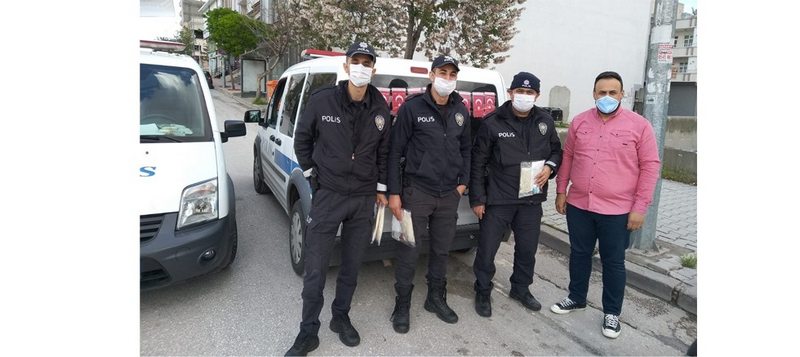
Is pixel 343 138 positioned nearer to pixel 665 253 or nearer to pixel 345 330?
pixel 345 330

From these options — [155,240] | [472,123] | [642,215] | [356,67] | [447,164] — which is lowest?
[155,240]

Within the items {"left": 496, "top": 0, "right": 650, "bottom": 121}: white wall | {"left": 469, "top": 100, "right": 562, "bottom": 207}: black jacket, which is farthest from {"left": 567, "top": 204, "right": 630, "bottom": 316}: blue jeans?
{"left": 496, "top": 0, "right": 650, "bottom": 121}: white wall

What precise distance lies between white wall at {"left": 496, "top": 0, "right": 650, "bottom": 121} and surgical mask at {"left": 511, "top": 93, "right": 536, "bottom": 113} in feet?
51.6

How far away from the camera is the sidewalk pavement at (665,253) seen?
3969mm

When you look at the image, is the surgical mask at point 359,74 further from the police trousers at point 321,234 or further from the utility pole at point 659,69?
the utility pole at point 659,69

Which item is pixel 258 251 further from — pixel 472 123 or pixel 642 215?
pixel 642 215

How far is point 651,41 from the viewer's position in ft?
14.8

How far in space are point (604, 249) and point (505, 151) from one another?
1.03 m

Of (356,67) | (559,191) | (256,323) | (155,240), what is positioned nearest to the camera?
(356,67)

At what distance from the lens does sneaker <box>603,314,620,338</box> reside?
130 inches

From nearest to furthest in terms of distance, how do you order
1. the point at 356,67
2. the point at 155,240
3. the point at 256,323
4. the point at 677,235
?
the point at 356,67 → the point at 155,240 → the point at 256,323 → the point at 677,235

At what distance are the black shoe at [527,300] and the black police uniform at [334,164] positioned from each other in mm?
1640

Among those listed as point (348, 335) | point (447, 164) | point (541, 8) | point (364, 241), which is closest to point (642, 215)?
point (447, 164)

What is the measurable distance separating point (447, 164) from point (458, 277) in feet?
5.05
